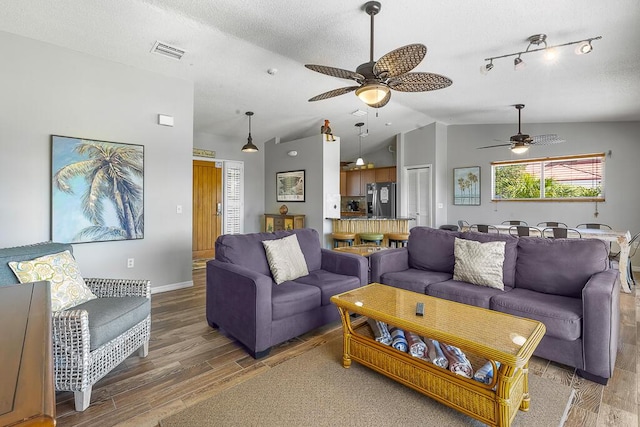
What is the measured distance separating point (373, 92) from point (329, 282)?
1.70 metres

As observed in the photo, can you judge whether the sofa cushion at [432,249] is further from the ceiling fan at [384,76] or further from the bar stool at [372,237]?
the bar stool at [372,237]

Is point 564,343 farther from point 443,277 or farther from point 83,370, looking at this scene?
point 83,370

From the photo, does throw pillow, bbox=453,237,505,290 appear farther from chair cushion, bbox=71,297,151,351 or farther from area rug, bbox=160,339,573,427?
chair cushion, bbox=71,297,151,351

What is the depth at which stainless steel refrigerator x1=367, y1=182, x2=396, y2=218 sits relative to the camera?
7625mm

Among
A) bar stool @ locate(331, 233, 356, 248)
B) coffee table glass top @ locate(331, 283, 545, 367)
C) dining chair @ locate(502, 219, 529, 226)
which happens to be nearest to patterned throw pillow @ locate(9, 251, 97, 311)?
coffee table glass top @ locate(331, 283, 545, 367)

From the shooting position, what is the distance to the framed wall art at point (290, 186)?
23.0 feet

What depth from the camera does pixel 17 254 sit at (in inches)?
83.0

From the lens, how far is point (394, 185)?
7633 mm

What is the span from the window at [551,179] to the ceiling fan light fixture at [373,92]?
5142mm

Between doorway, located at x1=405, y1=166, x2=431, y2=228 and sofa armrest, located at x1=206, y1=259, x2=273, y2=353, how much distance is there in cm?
535

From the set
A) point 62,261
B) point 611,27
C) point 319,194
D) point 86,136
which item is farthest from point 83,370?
point 319,194

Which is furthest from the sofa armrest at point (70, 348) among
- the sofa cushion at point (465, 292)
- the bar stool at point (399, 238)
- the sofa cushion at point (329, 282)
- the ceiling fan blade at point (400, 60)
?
the bar stool at point (399, 238)

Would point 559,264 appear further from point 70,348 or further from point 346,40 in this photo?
point 70,348

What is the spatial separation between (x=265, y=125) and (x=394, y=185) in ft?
10.8
